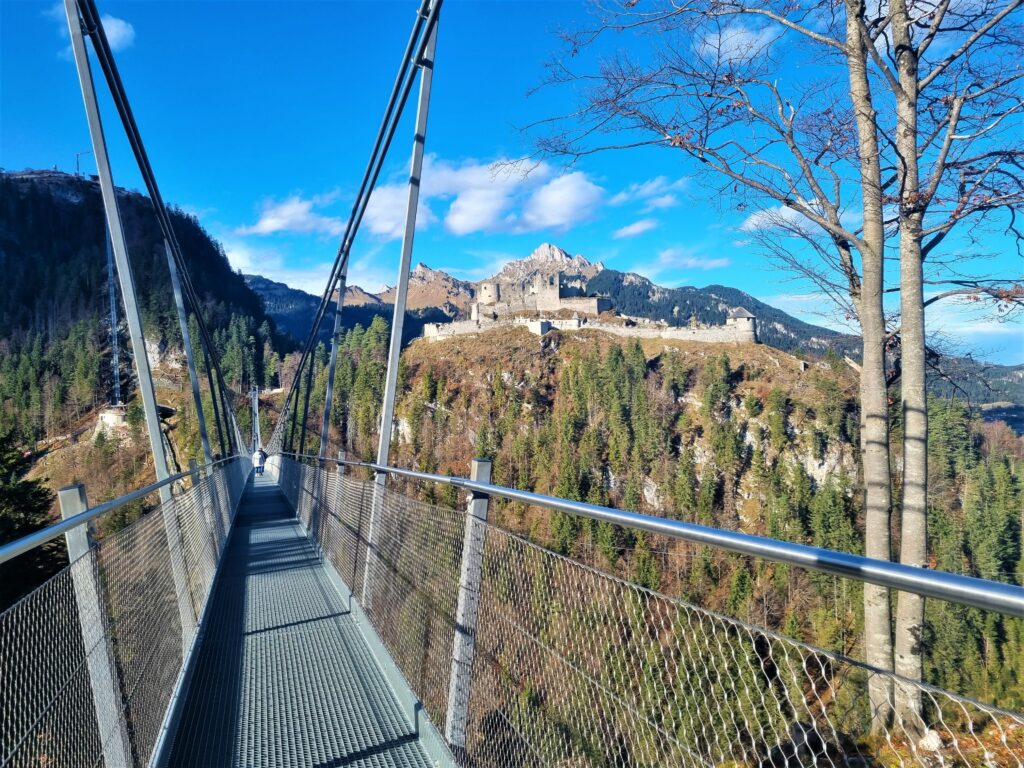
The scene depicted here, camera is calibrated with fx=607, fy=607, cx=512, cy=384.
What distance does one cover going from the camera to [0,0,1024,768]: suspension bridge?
3.59 ft

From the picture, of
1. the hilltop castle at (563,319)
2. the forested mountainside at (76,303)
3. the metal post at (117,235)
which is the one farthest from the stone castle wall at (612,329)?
the metal post at (117,235)

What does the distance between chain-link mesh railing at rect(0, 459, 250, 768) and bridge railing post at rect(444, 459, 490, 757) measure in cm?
104

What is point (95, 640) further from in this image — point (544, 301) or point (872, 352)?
point (544, 301)

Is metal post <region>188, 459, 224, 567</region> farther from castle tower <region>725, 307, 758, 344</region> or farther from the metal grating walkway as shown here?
castle tower <region>725, 307, 758, 344</region>

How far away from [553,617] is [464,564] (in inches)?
21.7

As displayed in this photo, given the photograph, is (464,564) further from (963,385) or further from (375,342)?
(375,342)

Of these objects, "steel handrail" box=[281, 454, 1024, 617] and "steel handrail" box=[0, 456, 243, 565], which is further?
"steel handrail" box=[0, 456, 243, 565]

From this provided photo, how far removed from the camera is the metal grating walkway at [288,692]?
2.35m

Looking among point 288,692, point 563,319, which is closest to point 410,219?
point 288,692

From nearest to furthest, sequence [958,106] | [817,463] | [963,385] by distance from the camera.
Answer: [958,106] → [963,385] → [817,463]

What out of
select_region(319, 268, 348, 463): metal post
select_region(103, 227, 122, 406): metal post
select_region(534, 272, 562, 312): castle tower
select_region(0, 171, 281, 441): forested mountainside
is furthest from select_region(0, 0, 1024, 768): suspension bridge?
select_region(534, 272, 562, 312): castle tower

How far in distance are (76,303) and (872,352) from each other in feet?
324

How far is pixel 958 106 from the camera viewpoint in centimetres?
459

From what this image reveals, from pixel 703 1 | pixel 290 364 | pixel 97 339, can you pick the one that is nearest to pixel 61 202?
pixel 97 339
